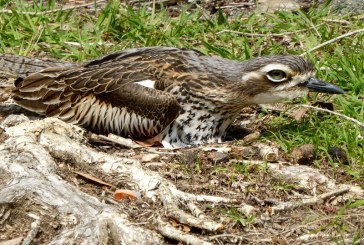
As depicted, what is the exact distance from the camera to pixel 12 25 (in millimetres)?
10633

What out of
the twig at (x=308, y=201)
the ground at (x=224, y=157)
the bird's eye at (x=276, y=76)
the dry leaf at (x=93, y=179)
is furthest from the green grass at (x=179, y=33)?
the dry leaf at (x=93, y=179)

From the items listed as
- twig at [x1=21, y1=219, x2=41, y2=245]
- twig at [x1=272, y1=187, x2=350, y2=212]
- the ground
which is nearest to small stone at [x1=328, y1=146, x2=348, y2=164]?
the ground

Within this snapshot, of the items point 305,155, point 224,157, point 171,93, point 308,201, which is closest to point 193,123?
point 171,93

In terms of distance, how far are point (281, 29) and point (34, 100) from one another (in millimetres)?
3189

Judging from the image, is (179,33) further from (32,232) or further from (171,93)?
(32,232)

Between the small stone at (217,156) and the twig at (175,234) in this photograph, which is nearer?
the twig at (175,234)

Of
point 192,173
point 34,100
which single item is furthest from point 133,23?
point 192,173

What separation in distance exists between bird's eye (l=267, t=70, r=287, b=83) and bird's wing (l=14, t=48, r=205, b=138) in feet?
2.66

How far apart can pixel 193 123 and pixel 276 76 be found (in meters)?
0.88

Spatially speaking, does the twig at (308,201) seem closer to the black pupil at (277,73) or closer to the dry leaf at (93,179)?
the dry leaf at (93,179)

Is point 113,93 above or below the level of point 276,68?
below

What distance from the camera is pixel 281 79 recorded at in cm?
863

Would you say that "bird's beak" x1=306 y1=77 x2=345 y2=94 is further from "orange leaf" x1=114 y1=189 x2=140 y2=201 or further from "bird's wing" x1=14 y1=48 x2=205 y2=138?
"orange leaf" x1=114 y1=189 x2=140 y2=201

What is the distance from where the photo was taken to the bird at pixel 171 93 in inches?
338
